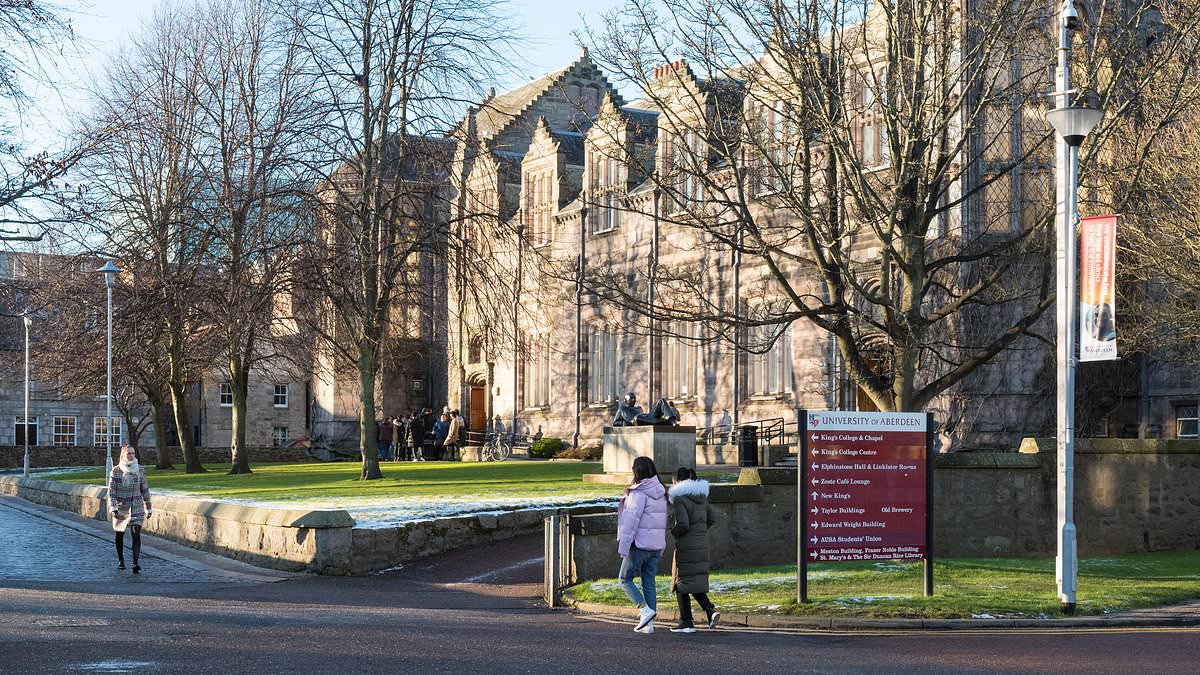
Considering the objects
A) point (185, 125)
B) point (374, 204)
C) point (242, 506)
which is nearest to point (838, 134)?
point (242, 506)

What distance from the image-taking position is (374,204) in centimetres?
3052

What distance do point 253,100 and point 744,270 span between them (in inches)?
584

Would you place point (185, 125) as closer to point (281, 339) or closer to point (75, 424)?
point (281, 339)

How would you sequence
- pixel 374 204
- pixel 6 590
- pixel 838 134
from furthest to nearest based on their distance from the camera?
1. pixel 374 204
2. pixel 838 134
3. pixel 6 590

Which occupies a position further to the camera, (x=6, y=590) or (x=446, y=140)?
(x=446, y=140)

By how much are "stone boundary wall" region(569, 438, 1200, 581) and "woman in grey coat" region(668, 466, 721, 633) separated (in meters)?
3.51

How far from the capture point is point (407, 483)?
30000 mm

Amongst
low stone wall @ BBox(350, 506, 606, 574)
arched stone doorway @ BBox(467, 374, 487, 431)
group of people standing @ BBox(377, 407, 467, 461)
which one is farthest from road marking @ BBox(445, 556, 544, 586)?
arched stone doorway @ BBox(467, 374, 487, 431)

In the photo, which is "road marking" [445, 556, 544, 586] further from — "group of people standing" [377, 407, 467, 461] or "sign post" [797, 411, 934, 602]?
"group of people standing" [377, 407, 467, 461]

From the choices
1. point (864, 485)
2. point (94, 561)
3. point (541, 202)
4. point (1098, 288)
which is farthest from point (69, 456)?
point (1098, 288)

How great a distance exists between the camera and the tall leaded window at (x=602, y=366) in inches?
1893

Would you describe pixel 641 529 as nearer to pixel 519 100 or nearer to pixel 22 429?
pixel 519 100

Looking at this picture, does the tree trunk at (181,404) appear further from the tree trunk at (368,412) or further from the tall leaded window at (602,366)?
the tall leaded window at (602,366)

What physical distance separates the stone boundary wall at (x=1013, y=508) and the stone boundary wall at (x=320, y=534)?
2804mm
